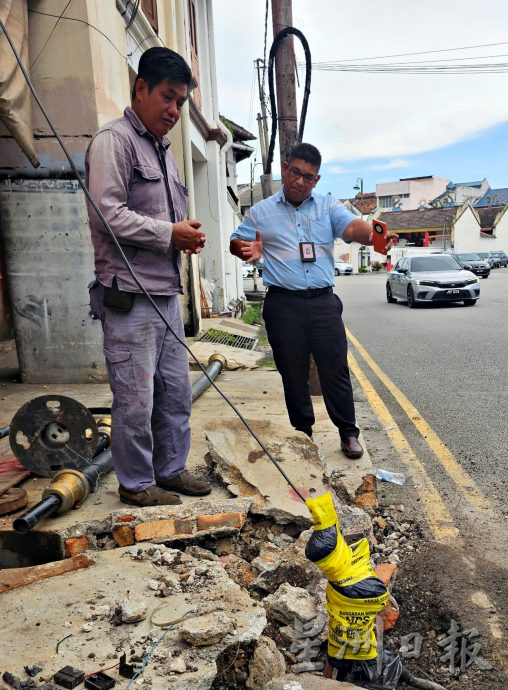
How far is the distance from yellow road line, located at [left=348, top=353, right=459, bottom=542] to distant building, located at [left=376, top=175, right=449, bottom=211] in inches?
2980

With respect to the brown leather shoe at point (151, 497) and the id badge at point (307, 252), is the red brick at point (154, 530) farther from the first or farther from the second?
the id badge at point (307, 252)

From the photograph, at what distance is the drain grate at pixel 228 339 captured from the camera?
949 cm

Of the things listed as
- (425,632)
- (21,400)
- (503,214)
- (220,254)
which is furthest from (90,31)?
(503,214)

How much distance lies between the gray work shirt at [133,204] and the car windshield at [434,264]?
14925 mm

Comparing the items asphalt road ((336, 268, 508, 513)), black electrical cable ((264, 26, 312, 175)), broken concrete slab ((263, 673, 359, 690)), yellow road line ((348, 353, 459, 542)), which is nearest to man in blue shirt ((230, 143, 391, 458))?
yellow road line ((348, 353, 459, 542))

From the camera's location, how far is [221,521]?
283 cm

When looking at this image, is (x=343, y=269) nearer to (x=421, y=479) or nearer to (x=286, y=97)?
(x=286, y=97)

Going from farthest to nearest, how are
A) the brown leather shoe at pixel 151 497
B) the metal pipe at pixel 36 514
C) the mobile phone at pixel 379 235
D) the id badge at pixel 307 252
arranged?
the id badge at pixel 307 252, the mobile phone at pixel 379 235, the brown leather shoe at pixel 151 497, the metal pipe at pixel 36 514

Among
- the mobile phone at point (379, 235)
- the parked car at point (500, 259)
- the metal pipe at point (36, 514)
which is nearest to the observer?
the metal pipe at point (36, 514)

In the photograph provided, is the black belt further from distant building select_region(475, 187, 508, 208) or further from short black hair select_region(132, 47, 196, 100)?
distant building select_region(475, 187, 508, 208)

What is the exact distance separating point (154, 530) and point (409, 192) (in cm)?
8234

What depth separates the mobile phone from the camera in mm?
3646

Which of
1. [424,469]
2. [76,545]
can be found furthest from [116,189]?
[424,469]

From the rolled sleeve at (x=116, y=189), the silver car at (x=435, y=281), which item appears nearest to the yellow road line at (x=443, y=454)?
the rolled sleeve at (x=116, y=189)
